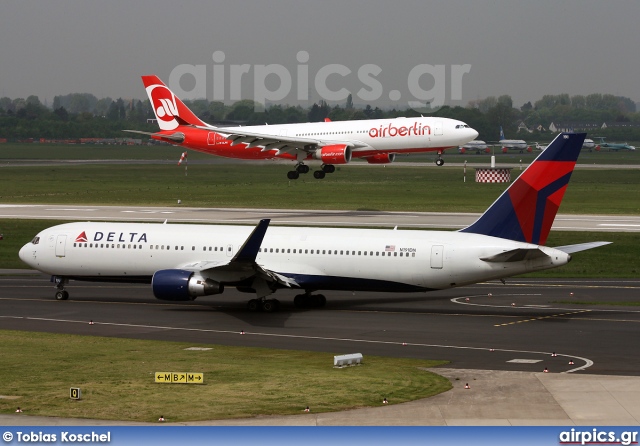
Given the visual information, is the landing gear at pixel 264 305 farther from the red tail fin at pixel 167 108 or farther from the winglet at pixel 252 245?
the red tail fin at pixel 167 108

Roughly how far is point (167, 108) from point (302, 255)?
181ft

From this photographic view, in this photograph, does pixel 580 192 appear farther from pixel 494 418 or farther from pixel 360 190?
pixel 494 418

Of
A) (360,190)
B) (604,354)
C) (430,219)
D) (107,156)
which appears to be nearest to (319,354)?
(604,354)

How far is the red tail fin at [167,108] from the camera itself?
97312 mm

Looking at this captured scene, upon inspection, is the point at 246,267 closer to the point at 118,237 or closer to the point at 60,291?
the point at 118,237

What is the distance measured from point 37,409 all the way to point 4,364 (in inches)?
288

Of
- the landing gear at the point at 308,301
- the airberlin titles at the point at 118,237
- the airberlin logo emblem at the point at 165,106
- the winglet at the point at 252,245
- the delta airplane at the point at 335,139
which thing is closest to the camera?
the winglet at the point at 252,245

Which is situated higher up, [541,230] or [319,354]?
[541,230]

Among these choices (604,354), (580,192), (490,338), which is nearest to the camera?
(604,354)

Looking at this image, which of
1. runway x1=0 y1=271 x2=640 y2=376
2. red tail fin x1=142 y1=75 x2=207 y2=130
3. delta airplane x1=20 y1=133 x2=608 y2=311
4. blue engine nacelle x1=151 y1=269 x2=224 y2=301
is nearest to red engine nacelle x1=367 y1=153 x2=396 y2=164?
red tail fin x1=142 y1=75 x2=207 y2=130

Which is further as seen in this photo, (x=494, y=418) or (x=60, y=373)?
(x=60, y=373)

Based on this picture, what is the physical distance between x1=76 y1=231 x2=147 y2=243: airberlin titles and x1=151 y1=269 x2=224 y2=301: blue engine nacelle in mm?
4440

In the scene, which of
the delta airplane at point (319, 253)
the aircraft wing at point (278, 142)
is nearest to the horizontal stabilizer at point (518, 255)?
the delta airplane at point (319, 253)

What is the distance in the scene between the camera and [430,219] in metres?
80.9
